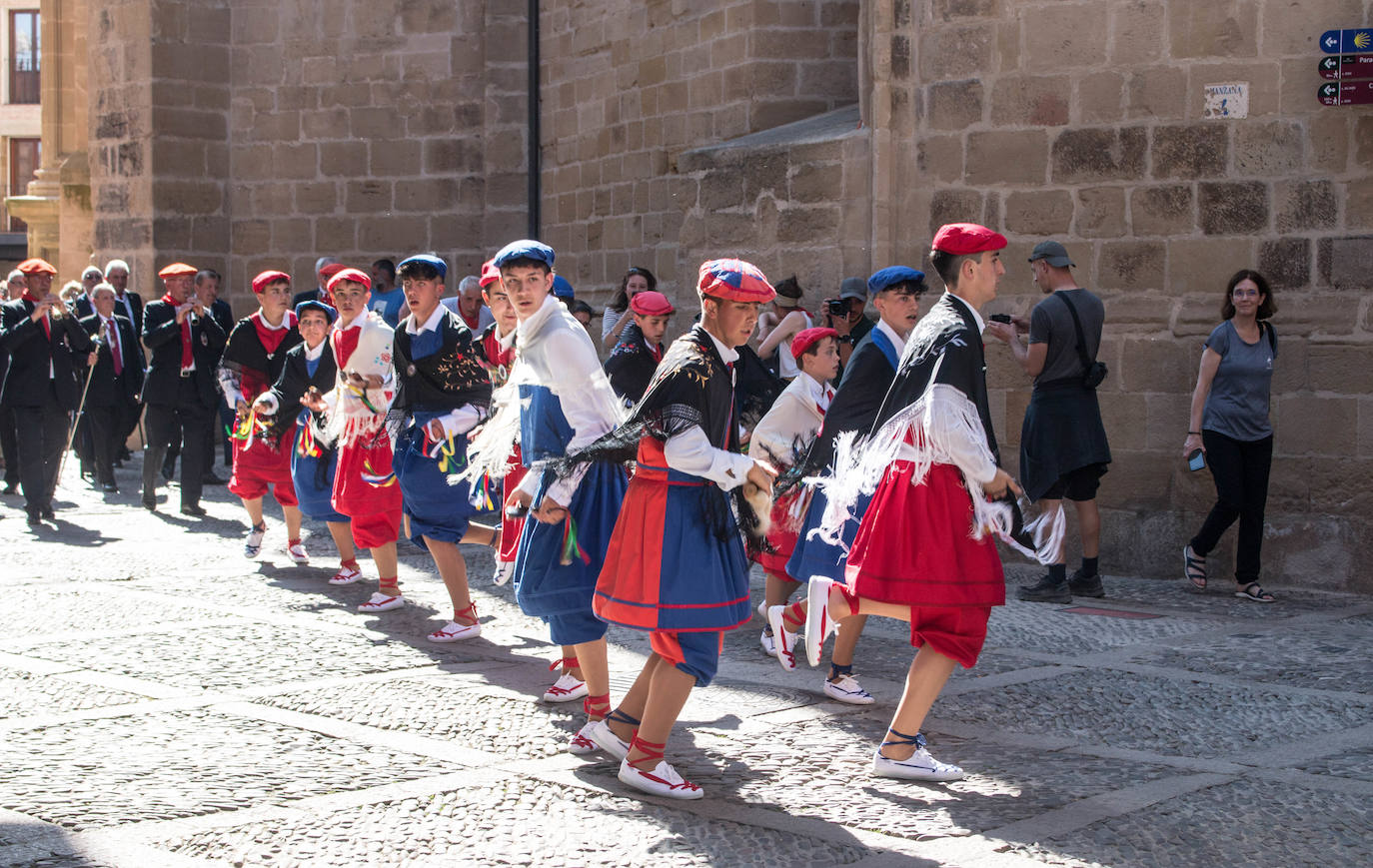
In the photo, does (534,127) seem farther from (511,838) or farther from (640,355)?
(511,838)

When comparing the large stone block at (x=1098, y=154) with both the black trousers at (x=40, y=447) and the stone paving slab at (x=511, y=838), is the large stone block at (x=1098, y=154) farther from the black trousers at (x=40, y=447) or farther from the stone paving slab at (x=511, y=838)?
the black trousers at (x=40, y=447)

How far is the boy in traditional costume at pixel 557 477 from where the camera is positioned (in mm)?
5508

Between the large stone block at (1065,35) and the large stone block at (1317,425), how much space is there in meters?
2.46

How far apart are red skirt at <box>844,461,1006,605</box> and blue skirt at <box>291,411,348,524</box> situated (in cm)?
476

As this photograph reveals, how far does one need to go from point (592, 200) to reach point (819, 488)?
9.50 m

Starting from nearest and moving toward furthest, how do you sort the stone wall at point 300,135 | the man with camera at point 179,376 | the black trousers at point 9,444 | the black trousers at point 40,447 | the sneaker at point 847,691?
the sneaker at point 847,691 < the black trousers at point 40,447 < the man with camera at point 179,376 < the black trousers at point 9,444 < the stone wall at point 300,135

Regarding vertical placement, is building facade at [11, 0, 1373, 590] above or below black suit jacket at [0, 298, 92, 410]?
above

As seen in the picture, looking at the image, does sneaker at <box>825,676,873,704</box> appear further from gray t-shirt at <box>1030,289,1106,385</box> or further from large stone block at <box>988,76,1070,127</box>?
large stone block at <box>988,76,1070,127</box>

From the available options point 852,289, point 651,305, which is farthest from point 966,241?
point 852,289

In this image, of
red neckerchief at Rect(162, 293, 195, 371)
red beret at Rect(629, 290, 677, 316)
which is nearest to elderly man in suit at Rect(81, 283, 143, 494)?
red neckerchief at Rect(162, 293, 195, 371)

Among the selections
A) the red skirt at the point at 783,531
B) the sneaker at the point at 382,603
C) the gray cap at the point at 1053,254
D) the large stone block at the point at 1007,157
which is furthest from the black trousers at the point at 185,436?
the gray cap at the point at 1053,254

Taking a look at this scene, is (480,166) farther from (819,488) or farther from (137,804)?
(137,804)

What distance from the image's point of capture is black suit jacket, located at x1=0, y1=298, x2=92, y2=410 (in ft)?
39.7

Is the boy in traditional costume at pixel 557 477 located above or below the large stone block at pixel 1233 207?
below
